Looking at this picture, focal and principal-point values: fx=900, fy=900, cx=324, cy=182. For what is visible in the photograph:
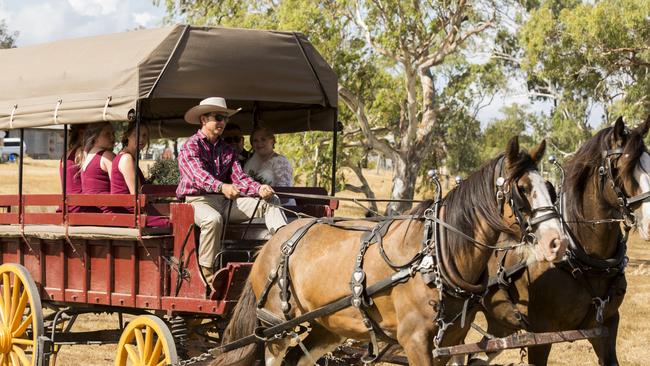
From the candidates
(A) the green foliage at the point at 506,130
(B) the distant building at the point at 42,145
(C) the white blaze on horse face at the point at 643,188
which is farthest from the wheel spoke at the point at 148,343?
(B) the distant building at the point at 42,145

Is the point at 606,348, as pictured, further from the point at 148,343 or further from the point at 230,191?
the point at 148,343

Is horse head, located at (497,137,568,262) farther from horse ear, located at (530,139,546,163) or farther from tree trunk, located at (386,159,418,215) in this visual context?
tree trunk, located at (386,159,418,215)

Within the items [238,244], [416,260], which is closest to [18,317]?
[238,244]

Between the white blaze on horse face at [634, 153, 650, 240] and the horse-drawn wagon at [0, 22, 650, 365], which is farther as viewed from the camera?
the white blaze on horse face at [634, 153, 650, 240]

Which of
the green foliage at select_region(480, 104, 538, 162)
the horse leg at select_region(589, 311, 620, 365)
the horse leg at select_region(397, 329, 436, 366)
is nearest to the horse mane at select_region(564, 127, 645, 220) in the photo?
the horse leg at select_region(589, 311, 620, 365)

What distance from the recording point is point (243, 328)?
20.1 feet

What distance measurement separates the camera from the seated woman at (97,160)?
713 centimetres

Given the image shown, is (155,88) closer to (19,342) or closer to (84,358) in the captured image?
(19,342)

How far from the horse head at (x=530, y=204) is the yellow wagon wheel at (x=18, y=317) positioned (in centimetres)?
410

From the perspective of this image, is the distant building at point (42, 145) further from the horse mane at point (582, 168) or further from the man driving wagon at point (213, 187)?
the horse mane at point (582, 168)

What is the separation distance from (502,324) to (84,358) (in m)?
4.87

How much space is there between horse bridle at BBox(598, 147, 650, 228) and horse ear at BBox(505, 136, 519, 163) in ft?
4.30

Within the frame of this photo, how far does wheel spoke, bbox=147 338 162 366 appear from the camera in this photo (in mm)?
6355

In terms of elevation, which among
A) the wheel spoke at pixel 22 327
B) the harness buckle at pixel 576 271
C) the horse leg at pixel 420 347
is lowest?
the wheel spoke at pixel 22 327
